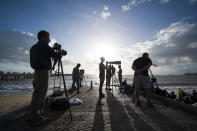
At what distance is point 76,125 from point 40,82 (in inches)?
49.1

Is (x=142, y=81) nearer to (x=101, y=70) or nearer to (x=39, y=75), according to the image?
(x=101, y=70)

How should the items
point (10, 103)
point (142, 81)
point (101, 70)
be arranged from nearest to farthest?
1. point (142, 81)
2. point (101, 70)
3. point (10, 103)

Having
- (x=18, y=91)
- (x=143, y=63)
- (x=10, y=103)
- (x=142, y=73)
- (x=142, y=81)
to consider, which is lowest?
(x=18, y=91)

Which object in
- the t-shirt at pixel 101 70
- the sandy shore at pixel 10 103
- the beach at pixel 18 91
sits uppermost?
the t-shirt at pixel 101 70

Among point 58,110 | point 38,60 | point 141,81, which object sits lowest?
point 58,110

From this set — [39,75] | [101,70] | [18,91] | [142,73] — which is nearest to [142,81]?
[142,73]

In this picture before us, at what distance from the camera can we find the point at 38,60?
100 inches

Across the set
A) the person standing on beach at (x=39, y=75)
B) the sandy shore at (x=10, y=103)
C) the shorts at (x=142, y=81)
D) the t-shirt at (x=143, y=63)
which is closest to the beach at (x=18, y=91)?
the sandy shore at (x=10, y=103)

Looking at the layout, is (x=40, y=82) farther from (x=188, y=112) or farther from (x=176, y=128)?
(x=188, y=112)

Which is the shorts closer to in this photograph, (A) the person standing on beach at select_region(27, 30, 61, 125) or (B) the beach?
(A) the person standing on beach at select_region(27, 30, 61, 125)

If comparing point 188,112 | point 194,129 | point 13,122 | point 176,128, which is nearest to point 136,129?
point 176,128

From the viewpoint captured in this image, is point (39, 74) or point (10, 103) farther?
point (10, 103)

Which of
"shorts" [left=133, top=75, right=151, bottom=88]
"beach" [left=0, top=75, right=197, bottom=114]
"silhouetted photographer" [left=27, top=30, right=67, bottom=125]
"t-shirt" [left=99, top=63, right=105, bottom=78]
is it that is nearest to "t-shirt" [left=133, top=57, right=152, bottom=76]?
"shorts" [left=133, top=75, right=151, bottom=88]

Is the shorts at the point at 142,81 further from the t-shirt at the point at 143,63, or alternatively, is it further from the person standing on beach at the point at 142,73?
the t-shirt at the point at 143,63
